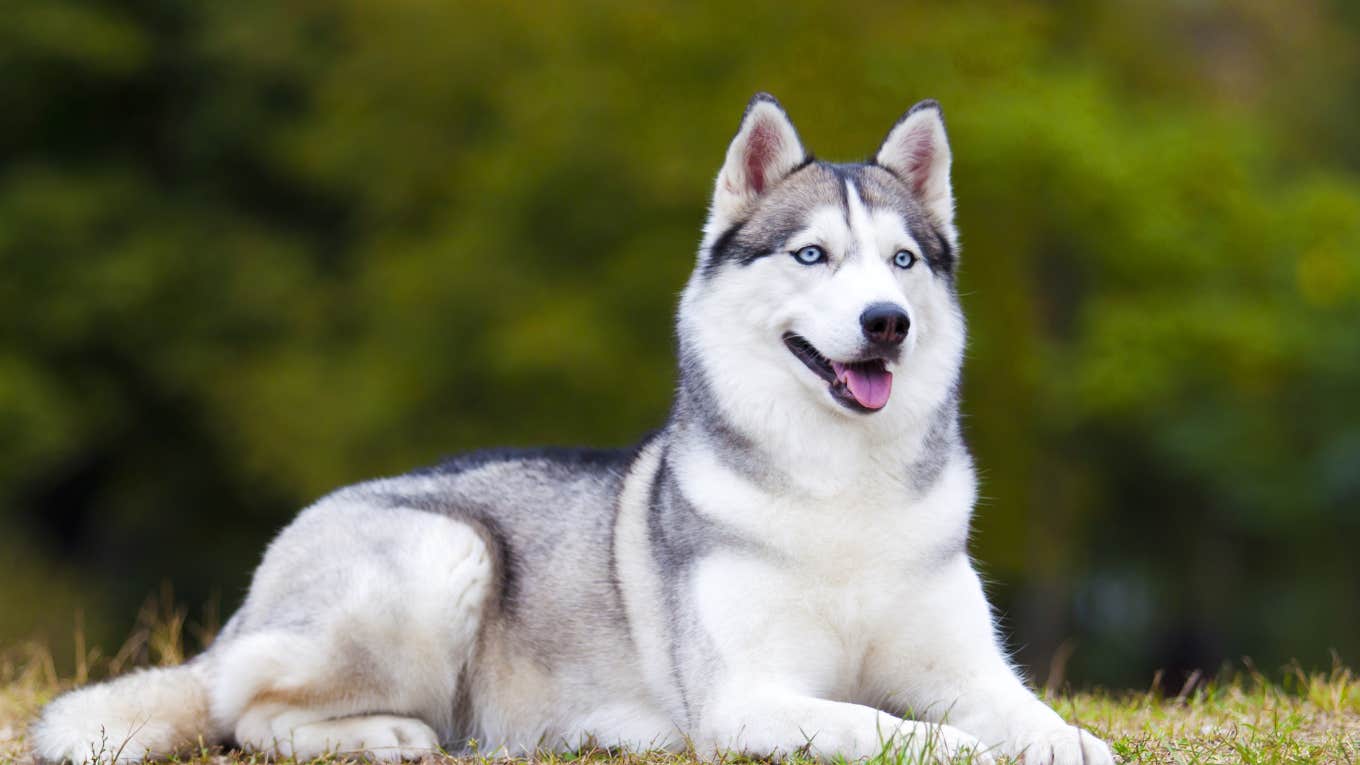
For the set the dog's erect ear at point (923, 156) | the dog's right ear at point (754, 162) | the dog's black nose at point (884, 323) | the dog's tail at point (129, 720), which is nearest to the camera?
the dog's black nose at point (884, 323)

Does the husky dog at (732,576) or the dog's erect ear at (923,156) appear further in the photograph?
the dog's erect ear at (923,156)

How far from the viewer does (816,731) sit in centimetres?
515

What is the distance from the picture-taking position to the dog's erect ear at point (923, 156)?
20.2ft

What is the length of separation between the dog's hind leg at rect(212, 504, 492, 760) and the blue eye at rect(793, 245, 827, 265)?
1.77 metres

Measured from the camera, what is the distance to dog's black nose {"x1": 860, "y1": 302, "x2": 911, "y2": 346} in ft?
17.3

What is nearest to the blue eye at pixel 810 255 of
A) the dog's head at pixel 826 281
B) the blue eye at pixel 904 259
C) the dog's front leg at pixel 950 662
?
the dog's head at pixel 826 281

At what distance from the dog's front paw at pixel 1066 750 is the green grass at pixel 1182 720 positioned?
386 millimetres

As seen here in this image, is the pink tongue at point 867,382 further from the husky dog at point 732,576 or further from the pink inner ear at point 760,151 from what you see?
the pink inner ear at point 760,151

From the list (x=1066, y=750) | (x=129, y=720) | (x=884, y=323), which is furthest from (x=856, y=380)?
(x=129, y=720)

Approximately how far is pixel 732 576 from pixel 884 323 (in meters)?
1.03

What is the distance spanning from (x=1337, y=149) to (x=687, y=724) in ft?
94.7

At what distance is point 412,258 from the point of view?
2147cm

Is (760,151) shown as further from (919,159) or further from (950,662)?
(950,662)

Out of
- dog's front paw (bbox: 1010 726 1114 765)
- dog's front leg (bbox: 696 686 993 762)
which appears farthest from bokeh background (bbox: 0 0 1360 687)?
dog's front paw (bbox: 1010 726 1114 765)
